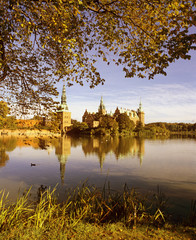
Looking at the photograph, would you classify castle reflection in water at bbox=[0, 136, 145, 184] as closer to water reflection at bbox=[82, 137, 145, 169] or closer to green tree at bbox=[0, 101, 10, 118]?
water reflection at bbox=[82, 137, 145, 169]

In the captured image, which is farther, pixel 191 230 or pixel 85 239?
pixel 191 230

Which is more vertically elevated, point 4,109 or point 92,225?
point 4,109

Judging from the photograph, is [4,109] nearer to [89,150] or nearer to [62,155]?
[62,155]

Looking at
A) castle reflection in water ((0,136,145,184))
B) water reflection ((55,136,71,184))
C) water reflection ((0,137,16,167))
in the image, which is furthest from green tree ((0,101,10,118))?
water reflection ((0,137,16,167))

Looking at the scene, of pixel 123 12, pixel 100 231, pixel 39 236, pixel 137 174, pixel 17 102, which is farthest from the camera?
pixel 137 174

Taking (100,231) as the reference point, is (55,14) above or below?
above

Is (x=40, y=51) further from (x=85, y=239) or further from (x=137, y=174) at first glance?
(x=137, y=174)

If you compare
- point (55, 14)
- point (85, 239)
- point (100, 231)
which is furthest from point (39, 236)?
point (55, 14)

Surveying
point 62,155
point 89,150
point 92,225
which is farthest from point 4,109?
point 89,150

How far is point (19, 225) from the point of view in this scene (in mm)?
5133

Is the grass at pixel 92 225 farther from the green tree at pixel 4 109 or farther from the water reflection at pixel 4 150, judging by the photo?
the water reflection at pixel 4 150

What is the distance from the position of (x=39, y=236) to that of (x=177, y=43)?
614 cm

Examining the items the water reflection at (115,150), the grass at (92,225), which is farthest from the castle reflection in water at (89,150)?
the grass at (92,225)

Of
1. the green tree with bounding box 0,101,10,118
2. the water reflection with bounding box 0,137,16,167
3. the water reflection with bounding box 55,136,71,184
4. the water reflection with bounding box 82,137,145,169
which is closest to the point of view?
the green tree with bounding box 0,101,10,118
